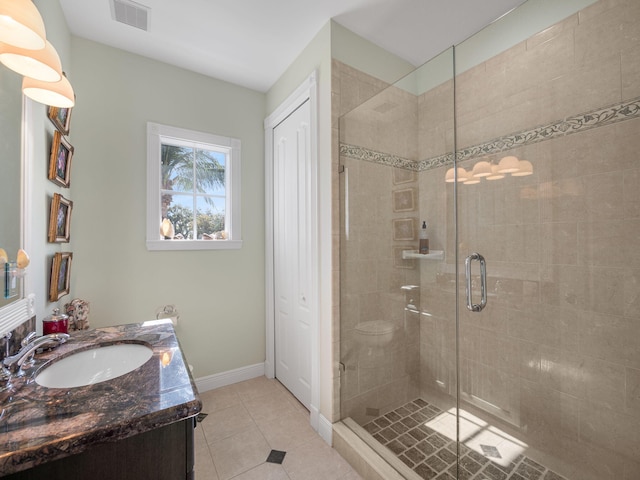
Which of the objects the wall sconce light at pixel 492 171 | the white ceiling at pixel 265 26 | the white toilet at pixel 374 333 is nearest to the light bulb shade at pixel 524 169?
the wall sconce light at pixel 492 171

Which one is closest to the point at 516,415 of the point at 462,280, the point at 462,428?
the point at 462,428

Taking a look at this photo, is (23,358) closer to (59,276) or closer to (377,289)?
(59,276)

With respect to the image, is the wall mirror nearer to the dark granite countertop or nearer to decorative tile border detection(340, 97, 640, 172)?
the dark granite countertop

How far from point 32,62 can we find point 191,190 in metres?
1.55

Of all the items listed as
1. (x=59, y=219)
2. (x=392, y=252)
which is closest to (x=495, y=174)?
(x=392, y=252)

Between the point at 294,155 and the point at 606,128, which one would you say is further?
the point at 294,155

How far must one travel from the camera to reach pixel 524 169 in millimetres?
1646

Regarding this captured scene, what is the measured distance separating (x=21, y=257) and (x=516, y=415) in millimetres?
2504

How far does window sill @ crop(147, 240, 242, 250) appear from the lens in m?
2.27

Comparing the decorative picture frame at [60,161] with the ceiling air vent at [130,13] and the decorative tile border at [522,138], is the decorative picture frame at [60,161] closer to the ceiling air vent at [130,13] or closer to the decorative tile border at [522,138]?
the ceiling air vent at [130,13]

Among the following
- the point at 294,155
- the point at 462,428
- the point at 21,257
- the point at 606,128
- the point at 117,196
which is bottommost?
the point at 462,428

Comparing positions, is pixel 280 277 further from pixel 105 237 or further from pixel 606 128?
pixel 606 128

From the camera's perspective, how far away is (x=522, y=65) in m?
1.68

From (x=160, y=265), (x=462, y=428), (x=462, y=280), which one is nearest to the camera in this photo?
(x=462, y=428)
